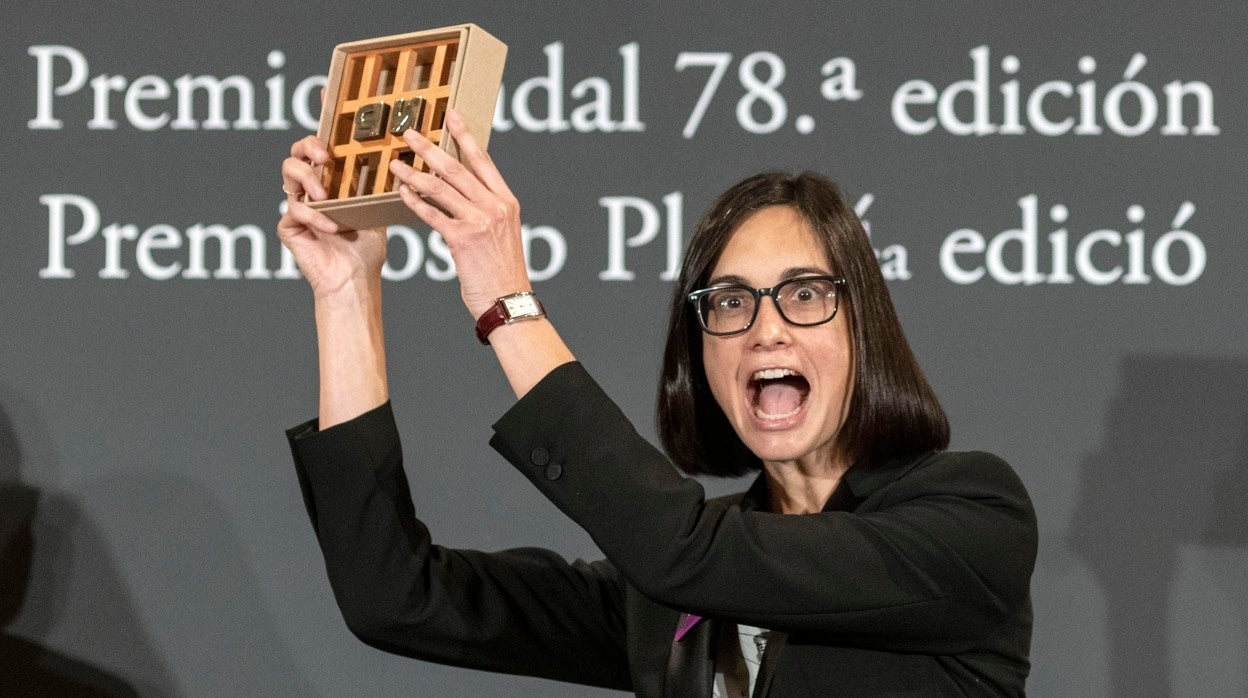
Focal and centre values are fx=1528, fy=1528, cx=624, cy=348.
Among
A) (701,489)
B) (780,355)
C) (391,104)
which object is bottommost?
(701,489)

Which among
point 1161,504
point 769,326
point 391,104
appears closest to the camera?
point 391,104

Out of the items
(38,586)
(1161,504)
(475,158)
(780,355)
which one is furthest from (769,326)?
(38,586)

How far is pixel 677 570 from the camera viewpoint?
4.05 feet

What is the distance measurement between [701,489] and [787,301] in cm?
28

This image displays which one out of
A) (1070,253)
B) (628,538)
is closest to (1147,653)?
(1070,253)

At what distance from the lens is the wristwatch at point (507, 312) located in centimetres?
124

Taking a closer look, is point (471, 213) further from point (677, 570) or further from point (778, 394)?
point (778, 394)

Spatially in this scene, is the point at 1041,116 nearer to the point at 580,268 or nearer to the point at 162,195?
the point at 580,268

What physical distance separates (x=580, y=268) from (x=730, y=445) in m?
0.87

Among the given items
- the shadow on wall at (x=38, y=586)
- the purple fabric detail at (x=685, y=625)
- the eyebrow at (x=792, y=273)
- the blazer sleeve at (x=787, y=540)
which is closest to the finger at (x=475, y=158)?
the blazer sleeve at (x=787, y=540)

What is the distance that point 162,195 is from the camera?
100 inches

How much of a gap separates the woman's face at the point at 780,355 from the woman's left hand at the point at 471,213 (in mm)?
324

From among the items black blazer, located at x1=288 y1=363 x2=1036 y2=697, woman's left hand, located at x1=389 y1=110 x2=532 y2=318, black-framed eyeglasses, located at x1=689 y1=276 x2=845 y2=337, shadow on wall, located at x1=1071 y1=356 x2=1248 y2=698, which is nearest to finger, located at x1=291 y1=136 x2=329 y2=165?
woman's left hand, located at x1=389 y1=110 x2=532 y2=318

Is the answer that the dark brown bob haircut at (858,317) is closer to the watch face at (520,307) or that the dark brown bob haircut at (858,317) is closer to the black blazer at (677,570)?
the black blazer at (677,570)
